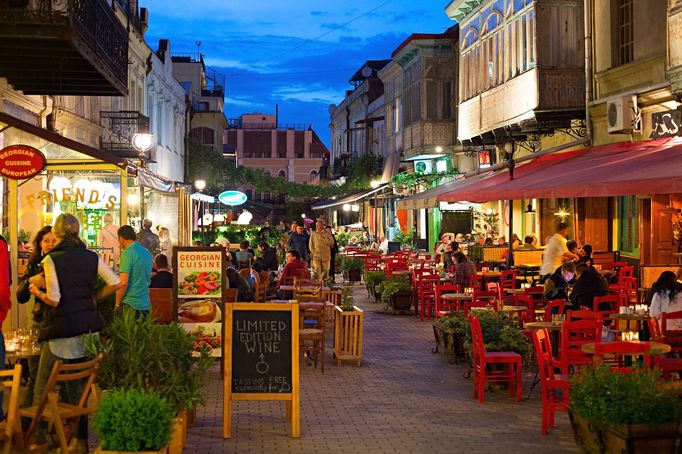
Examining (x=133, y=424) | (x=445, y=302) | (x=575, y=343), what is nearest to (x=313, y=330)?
(x=575, y=343)

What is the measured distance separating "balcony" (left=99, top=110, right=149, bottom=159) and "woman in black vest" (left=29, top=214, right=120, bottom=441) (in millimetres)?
19946

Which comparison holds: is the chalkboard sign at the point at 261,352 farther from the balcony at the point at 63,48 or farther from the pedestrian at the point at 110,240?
the pedestrian at the point at 110,240

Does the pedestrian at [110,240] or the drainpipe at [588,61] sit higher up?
the drainpipe at [588,61]

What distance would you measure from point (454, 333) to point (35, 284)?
23.2 feet

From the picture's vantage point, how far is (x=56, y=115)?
21.9 m

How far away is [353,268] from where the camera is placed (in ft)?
104

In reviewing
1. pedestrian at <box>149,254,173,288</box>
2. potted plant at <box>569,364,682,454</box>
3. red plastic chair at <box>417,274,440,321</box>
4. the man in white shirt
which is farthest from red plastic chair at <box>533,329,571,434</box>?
red plastic chair at <box>417,274,440,321</box>

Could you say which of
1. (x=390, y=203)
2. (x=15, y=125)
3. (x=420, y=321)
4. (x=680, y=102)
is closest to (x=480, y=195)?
(x=420, y=321)

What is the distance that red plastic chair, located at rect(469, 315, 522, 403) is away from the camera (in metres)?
11.5

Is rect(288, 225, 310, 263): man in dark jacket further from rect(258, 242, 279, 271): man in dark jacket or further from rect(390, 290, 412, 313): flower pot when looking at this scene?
rect(390, 290, 412, 313): flower pot

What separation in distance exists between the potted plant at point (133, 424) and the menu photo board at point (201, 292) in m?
4.12

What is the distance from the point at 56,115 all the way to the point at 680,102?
41.1 feet

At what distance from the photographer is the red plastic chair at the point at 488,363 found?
37.8ft

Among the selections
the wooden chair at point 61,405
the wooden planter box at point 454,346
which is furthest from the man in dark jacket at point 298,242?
the wooden chair at point 61,405
